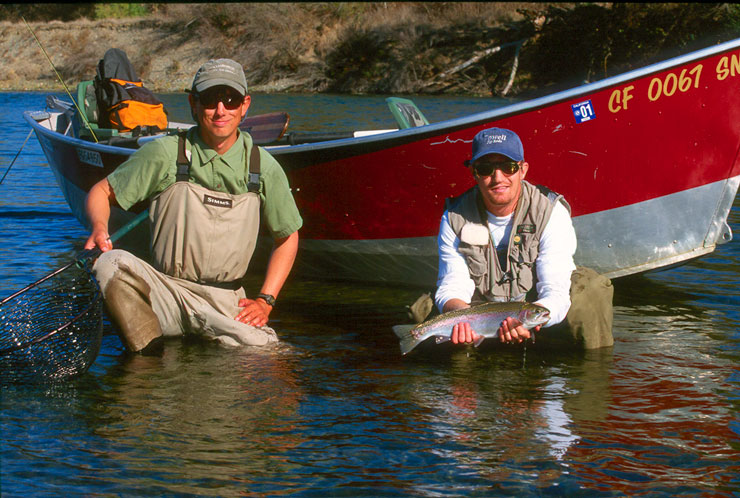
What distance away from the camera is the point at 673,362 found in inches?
208

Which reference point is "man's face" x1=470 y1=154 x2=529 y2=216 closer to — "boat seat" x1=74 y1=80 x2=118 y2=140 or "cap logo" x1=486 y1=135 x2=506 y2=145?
"cap logo" x1=486 y1=135 x2=506 y2=145

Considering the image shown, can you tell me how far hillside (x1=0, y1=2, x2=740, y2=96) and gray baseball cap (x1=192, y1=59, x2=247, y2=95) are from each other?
22841mm

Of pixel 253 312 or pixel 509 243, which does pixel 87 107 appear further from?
pixel 509 243

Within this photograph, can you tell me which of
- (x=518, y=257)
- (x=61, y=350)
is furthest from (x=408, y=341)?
(x=61, y=350)

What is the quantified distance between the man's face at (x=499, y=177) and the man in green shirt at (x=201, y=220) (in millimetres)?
1139

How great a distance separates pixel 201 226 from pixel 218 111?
2.07 feet

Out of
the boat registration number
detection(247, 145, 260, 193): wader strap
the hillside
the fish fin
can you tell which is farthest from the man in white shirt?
the hillside

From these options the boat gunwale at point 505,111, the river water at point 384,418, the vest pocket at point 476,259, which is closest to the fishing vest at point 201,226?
the river water at point 384,418

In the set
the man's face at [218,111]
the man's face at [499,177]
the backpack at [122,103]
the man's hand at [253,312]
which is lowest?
the man's hand at [253,312]

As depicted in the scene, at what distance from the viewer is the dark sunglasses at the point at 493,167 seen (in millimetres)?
4730

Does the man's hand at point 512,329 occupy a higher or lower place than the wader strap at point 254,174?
lower

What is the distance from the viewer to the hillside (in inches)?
1133

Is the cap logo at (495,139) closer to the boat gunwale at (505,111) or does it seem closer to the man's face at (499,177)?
the man's face at (499,177)

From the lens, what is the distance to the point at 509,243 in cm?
491
